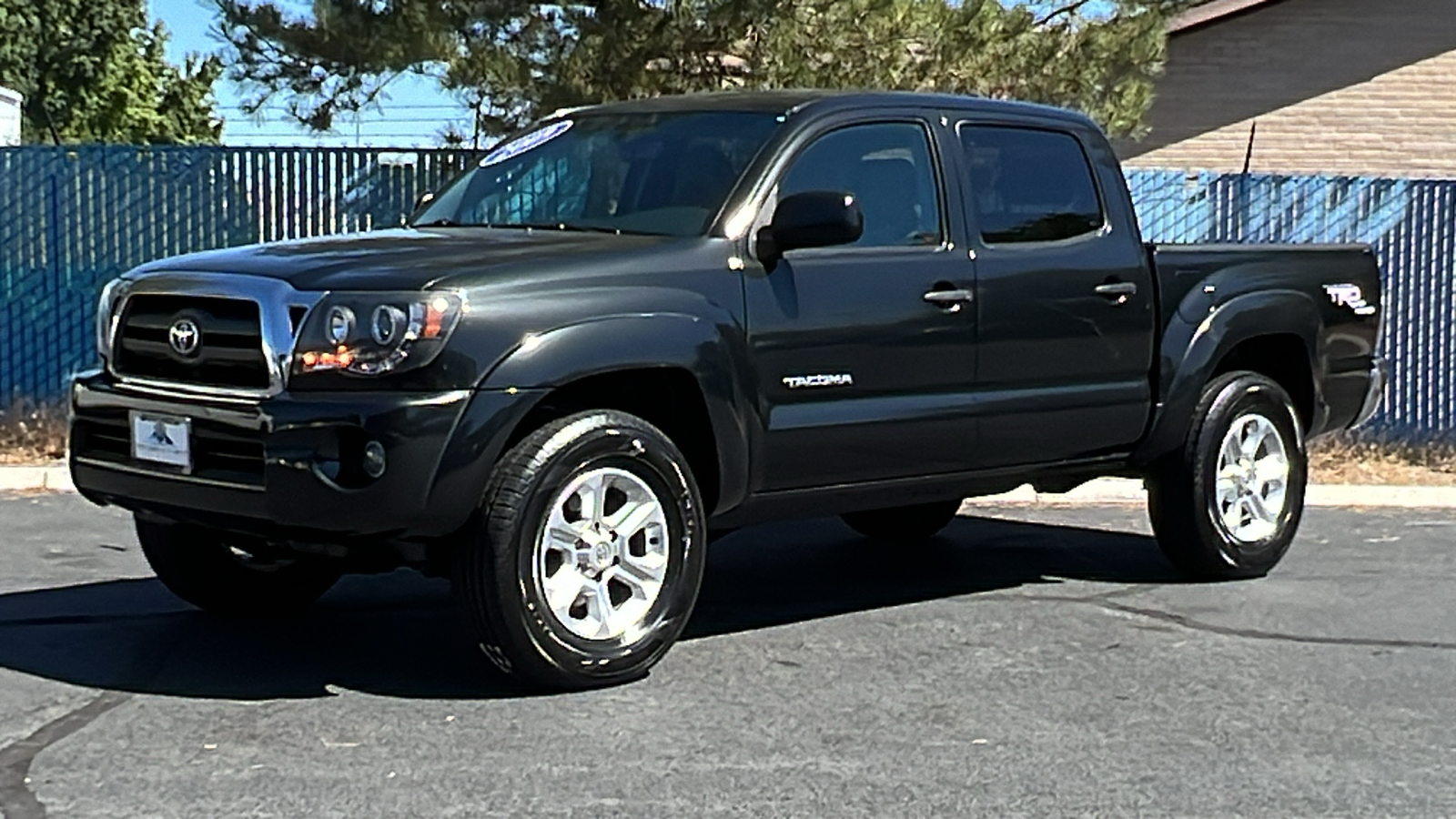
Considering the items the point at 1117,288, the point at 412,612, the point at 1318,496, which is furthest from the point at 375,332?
the point at 1318,496

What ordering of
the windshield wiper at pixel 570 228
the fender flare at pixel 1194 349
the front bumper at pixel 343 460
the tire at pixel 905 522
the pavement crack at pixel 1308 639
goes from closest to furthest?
1. the front bumper at pixel 343 460
2. the windshield wiper at pixel 570 228
3. the pavement crack at pixel 1308 639
4. the fender flare at pixel 1194 349
5. the tire at pixel 905 522

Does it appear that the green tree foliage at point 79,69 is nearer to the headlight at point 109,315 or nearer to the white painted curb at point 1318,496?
the white painted curb at point 1318,496

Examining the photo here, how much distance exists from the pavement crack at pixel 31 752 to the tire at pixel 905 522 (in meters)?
4.00

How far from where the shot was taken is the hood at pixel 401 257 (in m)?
5.53

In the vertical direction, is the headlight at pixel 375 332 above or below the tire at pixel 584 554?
above

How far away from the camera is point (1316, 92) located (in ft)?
62.3

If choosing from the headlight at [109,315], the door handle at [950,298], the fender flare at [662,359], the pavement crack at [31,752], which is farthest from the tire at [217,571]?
the door handle at [950,298]

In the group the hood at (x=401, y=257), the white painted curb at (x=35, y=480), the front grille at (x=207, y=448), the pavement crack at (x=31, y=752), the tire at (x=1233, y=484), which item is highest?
the hood at (x=401, y=257)

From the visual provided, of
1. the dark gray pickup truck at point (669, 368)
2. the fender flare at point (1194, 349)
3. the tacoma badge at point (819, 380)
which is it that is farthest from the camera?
the fender flare at point (1194, 349)

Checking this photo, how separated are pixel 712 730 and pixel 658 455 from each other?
0.90 m

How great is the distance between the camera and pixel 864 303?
21.2ft

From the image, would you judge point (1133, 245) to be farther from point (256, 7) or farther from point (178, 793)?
point (256, 7)

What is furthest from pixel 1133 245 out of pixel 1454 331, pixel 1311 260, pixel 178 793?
pixel 1454 331

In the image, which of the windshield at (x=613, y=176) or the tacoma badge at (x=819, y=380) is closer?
the tacoma badge at (x=819, y=380)
